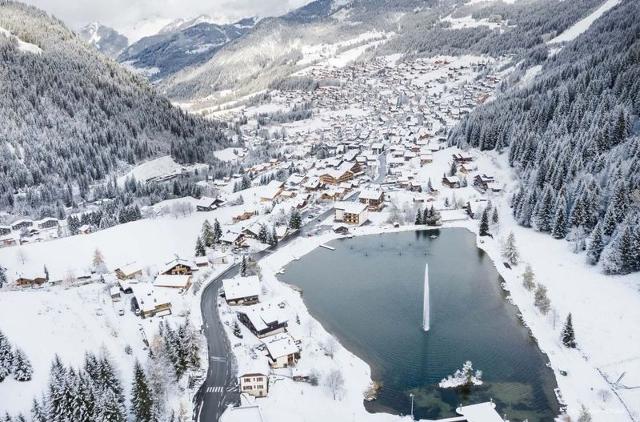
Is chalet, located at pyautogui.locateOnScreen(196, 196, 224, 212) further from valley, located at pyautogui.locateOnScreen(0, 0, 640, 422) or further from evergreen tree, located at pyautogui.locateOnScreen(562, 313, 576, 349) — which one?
evergreen tree, located at pyautogui.locateOnScreen(562, 313, 576, 349)

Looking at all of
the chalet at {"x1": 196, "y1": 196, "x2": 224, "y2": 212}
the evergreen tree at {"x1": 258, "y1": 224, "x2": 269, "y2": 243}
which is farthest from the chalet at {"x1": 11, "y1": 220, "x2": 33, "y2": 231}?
the evergreen tree at {"x1": 258, "y1": 224, "x2": 269, "y2": 243}

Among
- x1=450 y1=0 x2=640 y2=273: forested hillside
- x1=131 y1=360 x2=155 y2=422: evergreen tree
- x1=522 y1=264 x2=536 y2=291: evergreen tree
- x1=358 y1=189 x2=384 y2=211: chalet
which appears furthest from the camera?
x1=358 y1=189 x2=384 y2=211: chalet

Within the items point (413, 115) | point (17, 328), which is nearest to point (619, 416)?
point (17, 328)

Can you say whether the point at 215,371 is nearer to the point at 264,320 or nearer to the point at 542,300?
the point at 264,320

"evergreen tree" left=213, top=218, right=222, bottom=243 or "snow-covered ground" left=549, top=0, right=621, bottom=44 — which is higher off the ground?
"snow-covered ground" left=549, top=0, right=621, bottom=44

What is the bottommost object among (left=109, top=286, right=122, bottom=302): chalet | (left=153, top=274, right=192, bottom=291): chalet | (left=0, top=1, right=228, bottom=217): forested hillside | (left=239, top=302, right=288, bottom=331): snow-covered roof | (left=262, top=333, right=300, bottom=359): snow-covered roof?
(left=262, top=333, right=300, bottom=359): snow-covered roof

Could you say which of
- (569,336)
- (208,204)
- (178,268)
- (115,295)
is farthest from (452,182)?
(115,295)

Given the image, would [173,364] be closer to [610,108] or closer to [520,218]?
[520,218]
